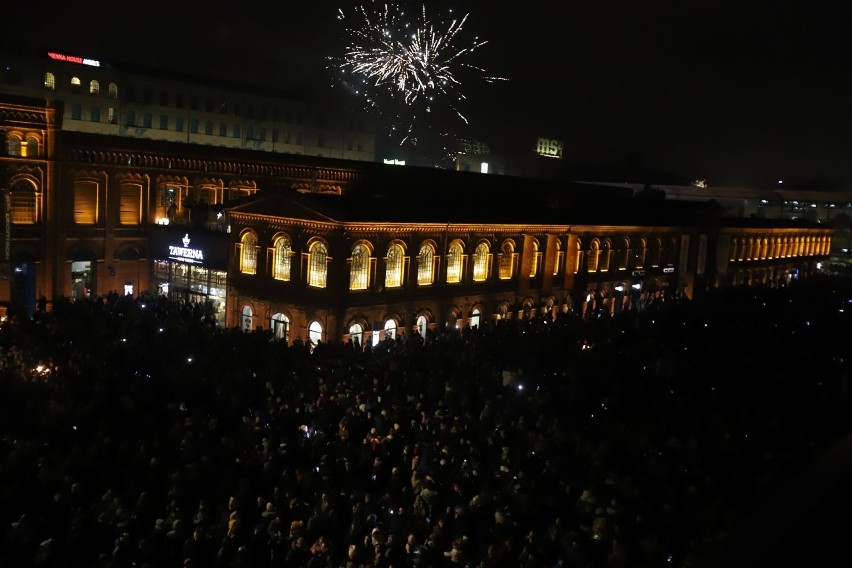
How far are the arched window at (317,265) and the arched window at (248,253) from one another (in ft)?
9.15

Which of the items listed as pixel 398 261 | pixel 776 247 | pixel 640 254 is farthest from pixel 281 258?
pixel 776 247

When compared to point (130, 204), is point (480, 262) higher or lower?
lower

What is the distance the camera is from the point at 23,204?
94.6ft

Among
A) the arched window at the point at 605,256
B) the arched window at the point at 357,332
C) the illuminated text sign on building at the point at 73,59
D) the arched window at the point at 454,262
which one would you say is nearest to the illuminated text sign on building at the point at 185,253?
the arched window at the point at 357,332

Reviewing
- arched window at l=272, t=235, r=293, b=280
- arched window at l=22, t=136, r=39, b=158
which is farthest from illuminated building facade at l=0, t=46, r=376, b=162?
arched window at l=272, t=235, r=293, b=280

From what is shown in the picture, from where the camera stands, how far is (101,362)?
647 inches

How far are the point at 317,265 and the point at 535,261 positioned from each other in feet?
39.3

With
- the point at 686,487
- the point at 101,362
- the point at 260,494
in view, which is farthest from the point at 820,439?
the point at 101,362

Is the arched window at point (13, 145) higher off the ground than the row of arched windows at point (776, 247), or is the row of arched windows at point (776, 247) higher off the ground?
the arched window at point (13, 145)

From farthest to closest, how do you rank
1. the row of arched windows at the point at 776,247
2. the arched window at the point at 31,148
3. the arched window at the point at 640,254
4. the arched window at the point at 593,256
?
the row of arched windows at the point at 776,247
the arched window at the point at 640,254
the arched window at the point at 593,256
the arched window at the point at 31,148

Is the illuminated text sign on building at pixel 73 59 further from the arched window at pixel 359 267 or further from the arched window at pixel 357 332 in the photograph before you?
the arched window at pixel 357 332

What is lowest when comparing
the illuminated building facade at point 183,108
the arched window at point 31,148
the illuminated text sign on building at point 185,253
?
the illuminated text sign on building at point 185,253

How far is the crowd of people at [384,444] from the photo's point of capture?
958cm

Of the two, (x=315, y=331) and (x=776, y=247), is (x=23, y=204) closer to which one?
(x=315, y=331)
